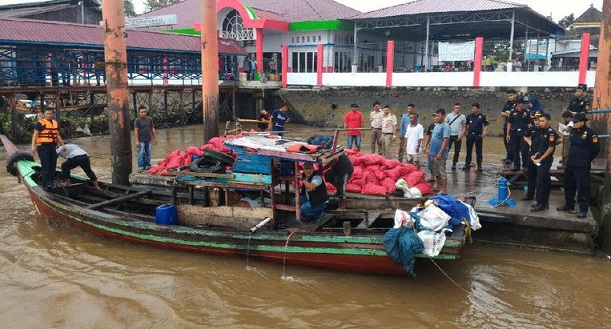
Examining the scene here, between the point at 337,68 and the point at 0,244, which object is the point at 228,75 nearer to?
the point at 337,68

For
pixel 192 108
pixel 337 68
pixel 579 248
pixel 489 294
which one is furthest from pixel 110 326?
pixel 337 68

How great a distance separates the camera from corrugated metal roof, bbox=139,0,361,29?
28.6 meters

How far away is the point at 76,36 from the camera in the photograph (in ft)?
63.4

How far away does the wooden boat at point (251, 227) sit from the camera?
6.41m

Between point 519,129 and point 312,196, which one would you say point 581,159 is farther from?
point 312,196

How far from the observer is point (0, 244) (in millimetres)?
8039

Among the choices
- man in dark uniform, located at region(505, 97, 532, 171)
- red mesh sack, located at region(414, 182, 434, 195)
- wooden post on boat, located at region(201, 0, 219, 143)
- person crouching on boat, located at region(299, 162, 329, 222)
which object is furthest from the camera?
wooden post on boat, located at region(201, 0, 219, 143)

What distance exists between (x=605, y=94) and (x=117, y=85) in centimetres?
892

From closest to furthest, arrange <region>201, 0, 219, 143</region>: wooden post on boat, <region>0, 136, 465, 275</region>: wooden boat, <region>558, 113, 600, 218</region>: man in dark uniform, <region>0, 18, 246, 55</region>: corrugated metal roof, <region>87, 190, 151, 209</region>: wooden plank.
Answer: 1. <region>0, 136, 465, 275</region>: wooden boat
2. <region>558, 113, 600, 218</region>: man in dark uniform
3. <region>87, 190, 151, 209</region>: wooden plank
4. <region>201, 0, 219, 143</region>: wooden post on boat
5. <region>0, 18, 246, 55</region>: corrugated metal roof

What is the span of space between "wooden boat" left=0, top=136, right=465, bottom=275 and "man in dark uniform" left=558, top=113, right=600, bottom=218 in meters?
2.19

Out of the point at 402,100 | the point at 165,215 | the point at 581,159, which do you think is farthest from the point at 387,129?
the point at 402,100

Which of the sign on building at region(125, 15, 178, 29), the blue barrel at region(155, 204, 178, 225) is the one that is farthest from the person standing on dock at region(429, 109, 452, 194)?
the sign on building at region(125, 15, 178, 29)

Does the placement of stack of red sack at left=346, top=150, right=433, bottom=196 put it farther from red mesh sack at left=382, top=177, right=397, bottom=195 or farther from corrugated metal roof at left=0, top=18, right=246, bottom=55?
corrugated metal roof at left=0, top=18, right=246, bottom=55

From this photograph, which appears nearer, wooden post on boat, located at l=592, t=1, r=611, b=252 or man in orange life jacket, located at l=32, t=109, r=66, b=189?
wooden post on boat, located at l=592, t=1, r=611, b=252
